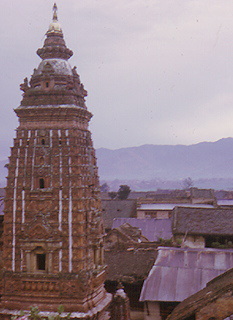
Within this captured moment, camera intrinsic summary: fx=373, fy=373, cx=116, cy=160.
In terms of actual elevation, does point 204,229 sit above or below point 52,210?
below

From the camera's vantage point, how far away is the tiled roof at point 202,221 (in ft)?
102

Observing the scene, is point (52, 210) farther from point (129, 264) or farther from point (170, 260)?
point (129, 264)

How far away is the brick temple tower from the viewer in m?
17.2

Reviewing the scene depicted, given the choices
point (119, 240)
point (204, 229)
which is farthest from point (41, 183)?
point (204, 229)

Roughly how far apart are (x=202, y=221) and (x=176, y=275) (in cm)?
1210

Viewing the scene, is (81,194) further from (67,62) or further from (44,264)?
(67,62)

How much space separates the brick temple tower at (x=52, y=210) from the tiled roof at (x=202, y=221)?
14.1 m

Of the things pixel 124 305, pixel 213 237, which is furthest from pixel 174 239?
pixel 124 305

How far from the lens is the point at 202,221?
3247 cm

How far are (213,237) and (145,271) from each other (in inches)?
399

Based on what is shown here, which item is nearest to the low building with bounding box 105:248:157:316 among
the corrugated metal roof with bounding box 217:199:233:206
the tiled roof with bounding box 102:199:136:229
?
the tiled roof with bounding box 102:199:136:229

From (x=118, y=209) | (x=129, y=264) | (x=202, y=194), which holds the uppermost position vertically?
(x=202, y=194)

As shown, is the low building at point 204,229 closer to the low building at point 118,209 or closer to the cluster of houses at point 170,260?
the cluster of houses at point 170,260

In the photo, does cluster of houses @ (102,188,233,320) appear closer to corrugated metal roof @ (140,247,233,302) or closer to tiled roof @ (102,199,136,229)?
corrugated metal roof @ (140,247,233,302)
